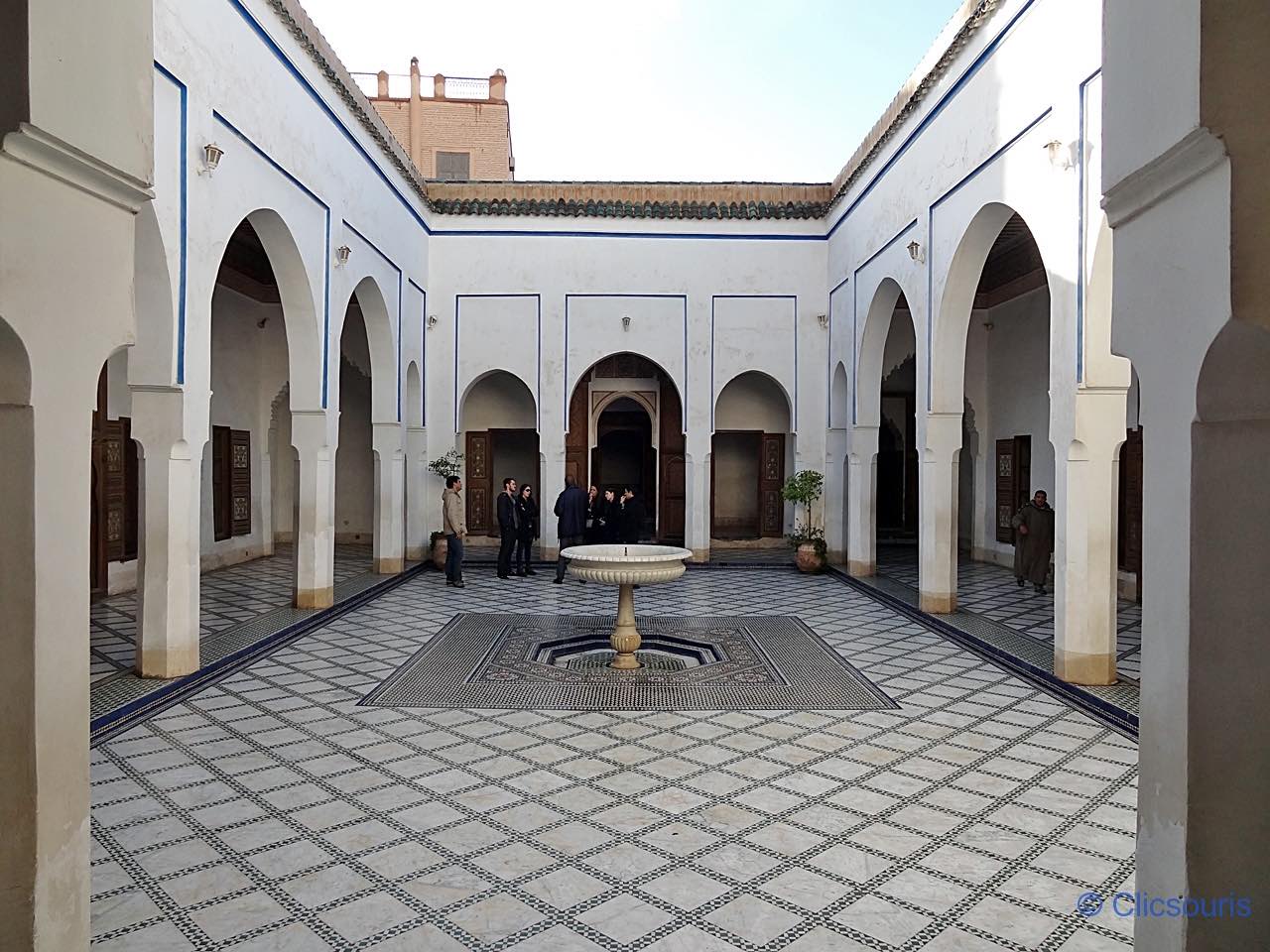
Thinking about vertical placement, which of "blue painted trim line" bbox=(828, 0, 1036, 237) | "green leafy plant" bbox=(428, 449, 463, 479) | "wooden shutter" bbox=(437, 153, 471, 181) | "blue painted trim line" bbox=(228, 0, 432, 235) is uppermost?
"wooden shutter" bbox=(437, 153, 471, 181)

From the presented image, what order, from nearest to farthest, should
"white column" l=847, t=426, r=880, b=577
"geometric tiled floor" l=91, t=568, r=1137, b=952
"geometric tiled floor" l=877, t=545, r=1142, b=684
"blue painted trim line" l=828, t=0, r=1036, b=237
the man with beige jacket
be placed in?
"geometric tiled floor" l=91, t=568, r=1137, b=952, "blue painted trim line" l=828, t=0, r=1036, b=237, "geometric tiled floor" l=877, t=545, r=1142, b=684, the man with beige jacket, "white column" l=847, t=426, r=880, b=577

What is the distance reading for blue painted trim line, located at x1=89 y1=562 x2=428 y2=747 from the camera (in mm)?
4179

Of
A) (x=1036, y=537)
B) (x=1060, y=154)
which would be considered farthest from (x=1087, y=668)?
(x=1036, y=537)

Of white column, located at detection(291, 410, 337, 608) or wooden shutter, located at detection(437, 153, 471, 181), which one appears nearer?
white column, located at detection(291, 410, 337, 608)

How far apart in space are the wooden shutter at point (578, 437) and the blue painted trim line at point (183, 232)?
6860 mm

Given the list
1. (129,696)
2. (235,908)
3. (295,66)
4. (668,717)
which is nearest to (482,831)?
(235,908)

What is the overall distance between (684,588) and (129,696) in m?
5.29

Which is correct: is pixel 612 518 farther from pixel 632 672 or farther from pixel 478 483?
pixel 632 672

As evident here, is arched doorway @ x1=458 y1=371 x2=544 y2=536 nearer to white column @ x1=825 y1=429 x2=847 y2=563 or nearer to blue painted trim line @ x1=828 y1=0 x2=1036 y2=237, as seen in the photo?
white column @ x1=825 y1=429 x2=847 y2=563

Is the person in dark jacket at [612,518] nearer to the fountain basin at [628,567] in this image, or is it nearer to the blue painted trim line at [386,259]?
the blue painted trim line at [386,259]

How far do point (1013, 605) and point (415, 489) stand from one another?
6.46m

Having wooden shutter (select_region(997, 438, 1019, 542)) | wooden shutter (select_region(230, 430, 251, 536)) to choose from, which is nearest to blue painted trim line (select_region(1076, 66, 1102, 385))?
wooden shutter (select_region(997, 438, 1019, 542))

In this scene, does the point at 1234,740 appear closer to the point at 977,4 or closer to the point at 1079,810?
the point at 1079,810

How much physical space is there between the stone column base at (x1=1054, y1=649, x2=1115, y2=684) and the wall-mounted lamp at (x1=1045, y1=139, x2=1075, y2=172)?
2.75m
